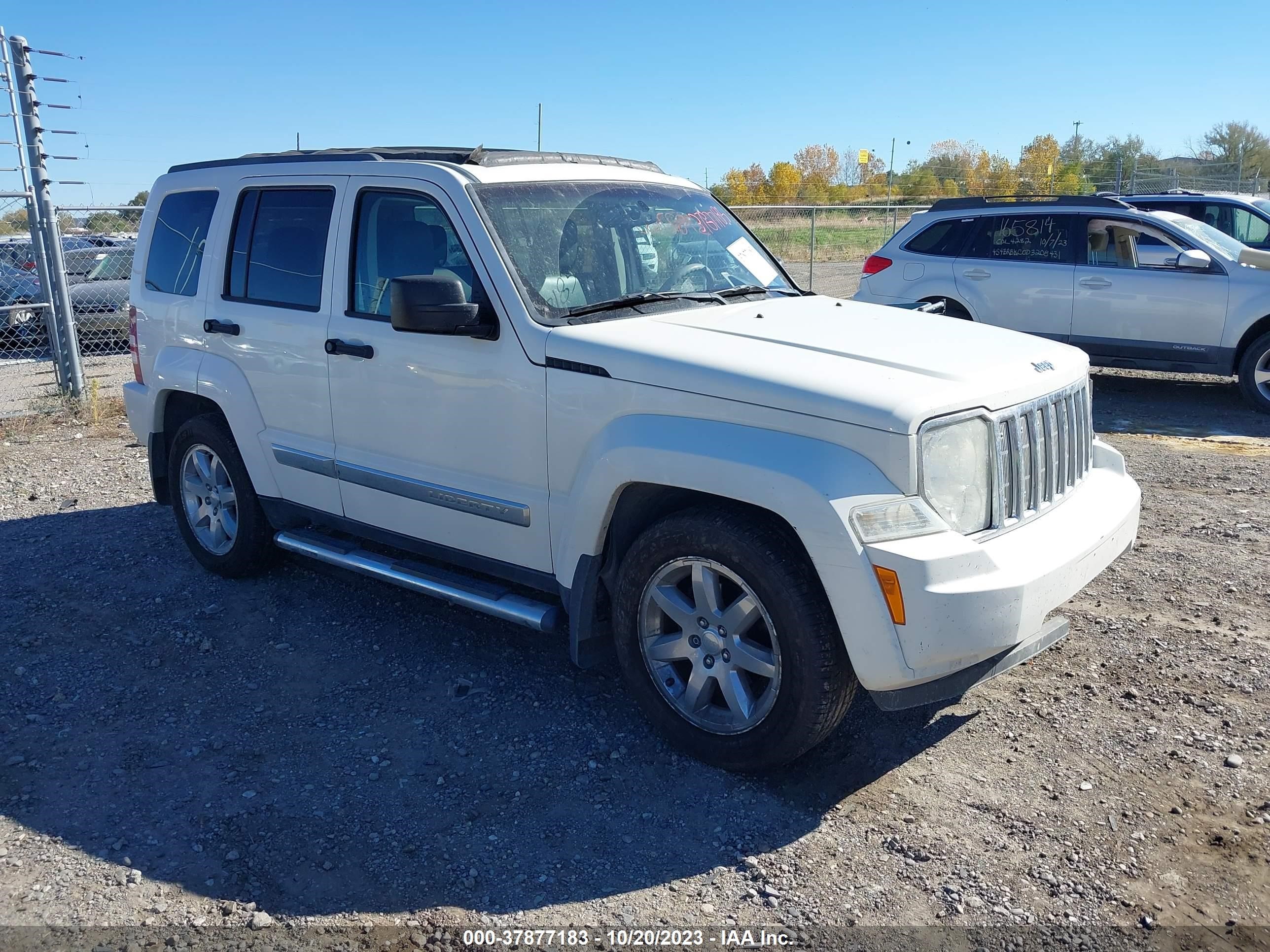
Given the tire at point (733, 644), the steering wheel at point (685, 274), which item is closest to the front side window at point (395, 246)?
the steering wheel at point (685, 274)

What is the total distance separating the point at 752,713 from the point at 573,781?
70 cm

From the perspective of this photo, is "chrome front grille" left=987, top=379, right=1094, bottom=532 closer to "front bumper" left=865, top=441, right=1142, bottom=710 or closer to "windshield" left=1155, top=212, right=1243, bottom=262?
"front bumper" left=865, top=441, right=1142, bottom=710

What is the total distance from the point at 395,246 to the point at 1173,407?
8213 mm

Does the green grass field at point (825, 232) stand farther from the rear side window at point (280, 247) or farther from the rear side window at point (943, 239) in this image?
the rear side window at point (280, 247)

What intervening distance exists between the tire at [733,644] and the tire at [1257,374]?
7846 millimetres

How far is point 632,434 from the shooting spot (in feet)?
12.3

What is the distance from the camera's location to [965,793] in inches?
145

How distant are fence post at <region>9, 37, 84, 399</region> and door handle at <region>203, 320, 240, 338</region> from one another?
235 inches

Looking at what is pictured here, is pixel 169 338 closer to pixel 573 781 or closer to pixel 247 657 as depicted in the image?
pixel 247 657

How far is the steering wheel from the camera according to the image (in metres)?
4.59

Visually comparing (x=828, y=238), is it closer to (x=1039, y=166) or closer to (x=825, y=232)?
(x=825, y=232)

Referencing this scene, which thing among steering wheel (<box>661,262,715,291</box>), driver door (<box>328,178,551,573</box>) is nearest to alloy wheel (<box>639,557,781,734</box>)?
→ driver door (<box>328,178,551,573</box>)

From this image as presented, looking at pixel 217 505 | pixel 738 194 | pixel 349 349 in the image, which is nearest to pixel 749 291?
pixel 349 349

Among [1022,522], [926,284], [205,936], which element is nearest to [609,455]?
[1022,522]
